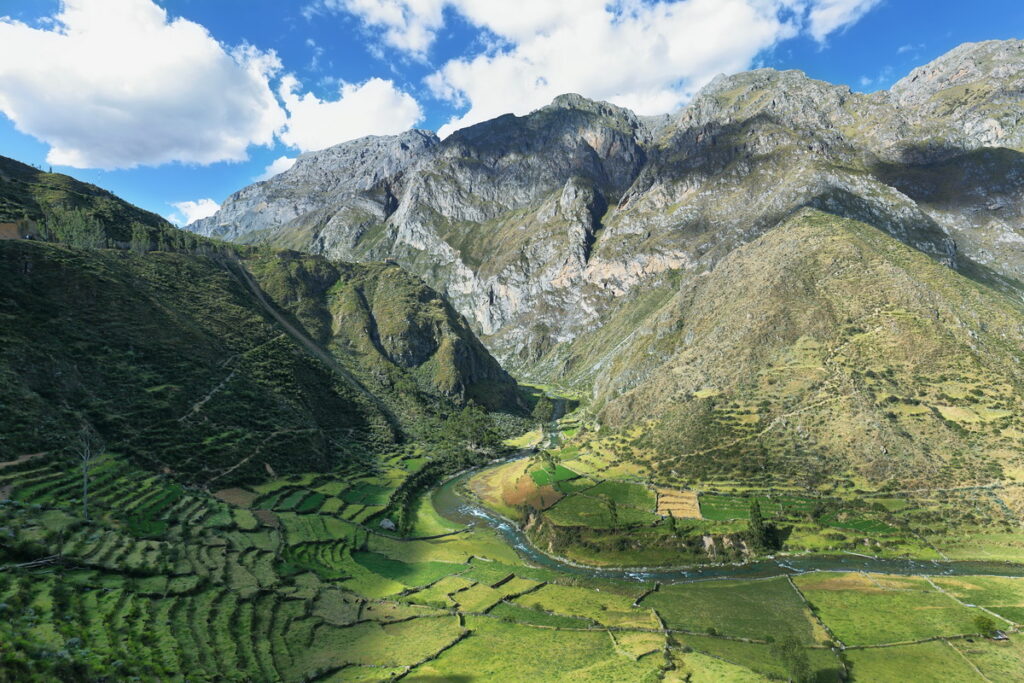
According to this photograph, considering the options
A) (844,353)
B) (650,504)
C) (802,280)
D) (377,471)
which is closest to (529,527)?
(650,504)

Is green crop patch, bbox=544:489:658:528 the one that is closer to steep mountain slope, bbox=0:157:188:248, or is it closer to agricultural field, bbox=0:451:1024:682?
agricultural field, bbox=0:451:1024:682

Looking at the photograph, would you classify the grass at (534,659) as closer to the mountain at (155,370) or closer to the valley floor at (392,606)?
the valley floor at (392,606)

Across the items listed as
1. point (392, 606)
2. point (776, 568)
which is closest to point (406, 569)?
point (392, 606)

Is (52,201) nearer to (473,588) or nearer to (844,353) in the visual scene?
(473,588)

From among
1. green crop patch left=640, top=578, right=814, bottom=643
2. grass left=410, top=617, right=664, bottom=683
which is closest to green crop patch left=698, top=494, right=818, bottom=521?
green crop patch left=640, top=578, right=814, bottom=643

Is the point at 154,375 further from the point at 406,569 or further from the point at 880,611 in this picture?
the point at 880,611
